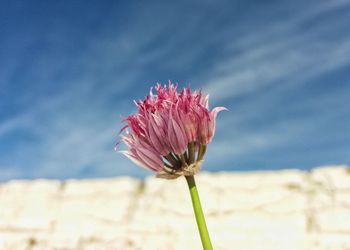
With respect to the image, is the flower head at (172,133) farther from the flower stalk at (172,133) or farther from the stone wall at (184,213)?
the stone wall at (184,213)

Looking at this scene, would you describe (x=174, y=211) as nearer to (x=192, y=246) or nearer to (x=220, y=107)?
(x=192, y=246)

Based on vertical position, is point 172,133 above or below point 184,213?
below

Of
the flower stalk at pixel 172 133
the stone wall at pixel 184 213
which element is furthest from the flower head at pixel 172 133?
the stone wall at pixel 184 213

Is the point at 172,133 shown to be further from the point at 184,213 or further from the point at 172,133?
the point at 184,213

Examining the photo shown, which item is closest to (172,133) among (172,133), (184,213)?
(172,133)

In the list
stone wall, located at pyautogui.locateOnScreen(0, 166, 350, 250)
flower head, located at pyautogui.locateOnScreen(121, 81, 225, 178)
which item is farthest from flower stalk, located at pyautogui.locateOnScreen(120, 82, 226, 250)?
stone wall, located at pyautogui.locateOnScreen(0, 166, 350, 250)

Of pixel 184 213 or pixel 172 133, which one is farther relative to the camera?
pixel 184 213
